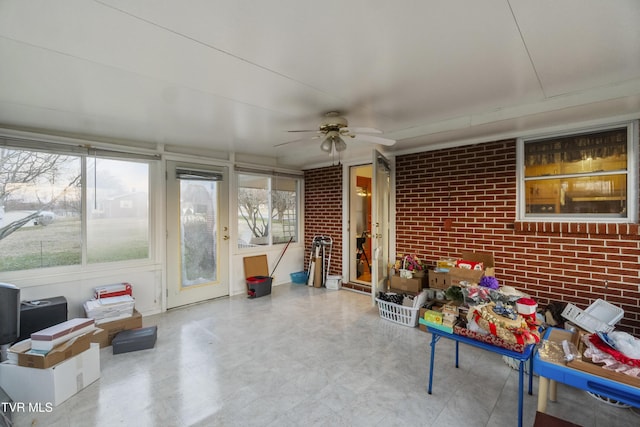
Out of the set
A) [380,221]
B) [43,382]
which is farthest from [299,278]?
[43,382]

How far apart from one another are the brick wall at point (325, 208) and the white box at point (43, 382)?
12.2 ft

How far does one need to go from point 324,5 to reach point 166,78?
1.36 meters

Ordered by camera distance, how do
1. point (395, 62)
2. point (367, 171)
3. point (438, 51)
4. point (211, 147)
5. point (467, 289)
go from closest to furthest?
point (438, 51), point (395, 62), point (467, 289), point (211, 147), point (367, 171)

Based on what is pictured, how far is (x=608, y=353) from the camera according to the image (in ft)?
4.59

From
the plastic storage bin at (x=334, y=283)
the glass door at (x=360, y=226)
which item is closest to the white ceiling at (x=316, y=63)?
the glass door at (x=360, y=226)

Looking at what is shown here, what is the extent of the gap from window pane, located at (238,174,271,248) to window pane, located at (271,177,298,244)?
0.15 m

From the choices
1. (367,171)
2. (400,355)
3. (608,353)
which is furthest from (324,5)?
(367,171)

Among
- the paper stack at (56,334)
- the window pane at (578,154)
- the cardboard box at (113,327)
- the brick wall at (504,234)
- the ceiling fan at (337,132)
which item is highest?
the ceiling fan at (337,132)

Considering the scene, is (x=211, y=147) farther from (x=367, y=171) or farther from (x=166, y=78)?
(x=367, y=171)

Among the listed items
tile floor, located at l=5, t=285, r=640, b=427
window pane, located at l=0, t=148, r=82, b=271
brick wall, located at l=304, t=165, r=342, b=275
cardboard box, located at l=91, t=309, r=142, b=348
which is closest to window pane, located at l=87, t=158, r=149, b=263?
window pane, located at l=0, t=148, r=82, b=271

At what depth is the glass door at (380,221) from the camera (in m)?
3.47

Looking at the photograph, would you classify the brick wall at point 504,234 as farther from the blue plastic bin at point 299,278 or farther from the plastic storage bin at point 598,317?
the blue plastic bin at point 299,278

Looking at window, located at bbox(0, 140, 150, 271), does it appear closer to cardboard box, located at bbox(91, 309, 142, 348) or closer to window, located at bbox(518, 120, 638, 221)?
cardboard box, located at bbox(91, 309, 142, 348)

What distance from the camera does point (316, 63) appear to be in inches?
71.3
